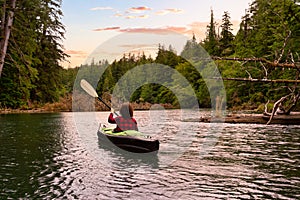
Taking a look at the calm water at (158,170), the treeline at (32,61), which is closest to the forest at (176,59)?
the treeline at (32,61)

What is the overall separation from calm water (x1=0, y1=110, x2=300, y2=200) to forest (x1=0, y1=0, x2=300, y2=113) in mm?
9605

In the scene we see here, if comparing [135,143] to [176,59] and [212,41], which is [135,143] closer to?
[212,41]

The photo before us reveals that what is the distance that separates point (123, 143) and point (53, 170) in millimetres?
3659

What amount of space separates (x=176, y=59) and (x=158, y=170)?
65.0 meters

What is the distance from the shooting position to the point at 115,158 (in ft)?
39.6

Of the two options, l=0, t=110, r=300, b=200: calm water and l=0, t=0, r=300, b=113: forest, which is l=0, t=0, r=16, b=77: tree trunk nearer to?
l=0, t=0, r=300, b=113: forest

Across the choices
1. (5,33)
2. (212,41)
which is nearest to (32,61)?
(5,33)

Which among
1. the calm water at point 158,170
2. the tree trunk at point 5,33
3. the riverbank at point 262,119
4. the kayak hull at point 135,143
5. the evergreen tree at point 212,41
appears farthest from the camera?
the evergreen tree at point 212,41

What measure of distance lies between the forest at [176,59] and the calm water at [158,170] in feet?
31.5

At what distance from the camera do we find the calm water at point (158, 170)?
773 centimetres

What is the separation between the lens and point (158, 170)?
10.0 meters

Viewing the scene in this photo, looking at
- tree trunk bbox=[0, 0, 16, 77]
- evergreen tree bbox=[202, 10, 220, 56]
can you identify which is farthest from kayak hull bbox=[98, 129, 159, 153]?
evergreen tree bbox=[202, 10, 220, 56]

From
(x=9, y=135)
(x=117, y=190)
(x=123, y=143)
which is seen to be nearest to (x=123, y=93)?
(x=9, y=135)

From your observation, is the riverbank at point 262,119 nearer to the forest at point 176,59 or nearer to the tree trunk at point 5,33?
the forest at point 176,59
